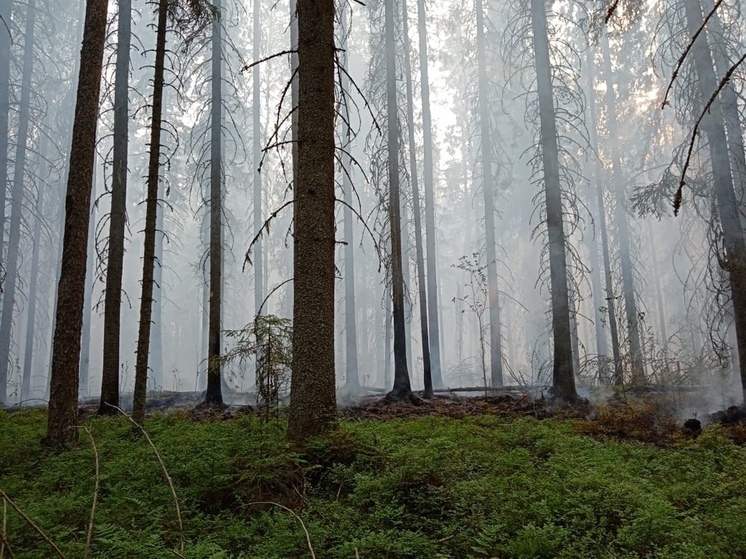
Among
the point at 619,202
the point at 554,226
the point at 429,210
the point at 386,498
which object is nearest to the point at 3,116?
the point at 429,210

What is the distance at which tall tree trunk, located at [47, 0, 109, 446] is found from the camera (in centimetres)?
621

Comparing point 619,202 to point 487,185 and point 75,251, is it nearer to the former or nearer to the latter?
point 487,185

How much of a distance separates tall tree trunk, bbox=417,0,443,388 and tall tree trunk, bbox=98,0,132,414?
11413 mm

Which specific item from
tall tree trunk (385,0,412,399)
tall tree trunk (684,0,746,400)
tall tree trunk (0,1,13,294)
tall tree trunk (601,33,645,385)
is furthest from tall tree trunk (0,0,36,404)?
tall tree trunk (601,33,645,385)

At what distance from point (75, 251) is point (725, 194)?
10.4 meters

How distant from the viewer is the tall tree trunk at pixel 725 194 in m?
8.32

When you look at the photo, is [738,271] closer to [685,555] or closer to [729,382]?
[729,382]

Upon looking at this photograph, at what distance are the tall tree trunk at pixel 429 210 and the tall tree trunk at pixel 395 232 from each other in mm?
6223

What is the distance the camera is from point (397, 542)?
3287mm

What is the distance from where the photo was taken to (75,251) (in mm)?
6363

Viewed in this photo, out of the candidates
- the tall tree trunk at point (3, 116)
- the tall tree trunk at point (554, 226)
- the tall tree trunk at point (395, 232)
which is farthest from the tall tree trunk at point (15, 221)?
the tall tree trunk at point (554, 226)

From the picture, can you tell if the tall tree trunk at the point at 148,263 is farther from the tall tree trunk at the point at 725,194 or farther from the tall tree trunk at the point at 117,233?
the tall tree trunk at the point at 725,194

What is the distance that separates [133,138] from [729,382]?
3879 cm

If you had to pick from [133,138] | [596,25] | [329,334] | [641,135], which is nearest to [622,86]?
[641,135]
